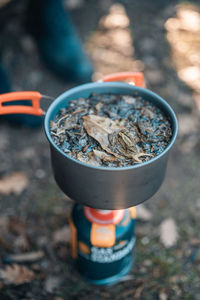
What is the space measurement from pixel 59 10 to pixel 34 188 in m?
1.73

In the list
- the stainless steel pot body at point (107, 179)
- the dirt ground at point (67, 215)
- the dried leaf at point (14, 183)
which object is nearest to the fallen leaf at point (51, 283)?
the dirt ground at point (67, 215)

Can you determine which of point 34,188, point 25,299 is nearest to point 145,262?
point 25,299

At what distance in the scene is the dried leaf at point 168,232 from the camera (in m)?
2.30

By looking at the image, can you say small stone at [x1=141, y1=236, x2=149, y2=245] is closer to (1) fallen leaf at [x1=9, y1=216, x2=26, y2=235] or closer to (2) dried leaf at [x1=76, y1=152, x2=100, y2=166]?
(1) fallen leaf at [x1=9, y1=216, x2=26, y2=235]

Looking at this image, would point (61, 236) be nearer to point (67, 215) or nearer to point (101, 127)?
point (67, 215)

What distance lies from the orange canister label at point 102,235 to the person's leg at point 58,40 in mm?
1901

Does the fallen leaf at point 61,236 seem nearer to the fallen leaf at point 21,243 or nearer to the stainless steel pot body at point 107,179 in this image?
the fallen leaf at point 21,243

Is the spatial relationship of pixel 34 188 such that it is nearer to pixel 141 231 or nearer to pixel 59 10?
pixel 141 231

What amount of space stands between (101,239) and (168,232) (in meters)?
0.71

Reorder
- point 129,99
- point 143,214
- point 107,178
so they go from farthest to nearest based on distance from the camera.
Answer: point 143,214 → point 129,99 → point 107,178

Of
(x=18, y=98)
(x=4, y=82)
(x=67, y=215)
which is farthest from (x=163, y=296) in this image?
(x=4, y=82)

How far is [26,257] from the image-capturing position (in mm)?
2197

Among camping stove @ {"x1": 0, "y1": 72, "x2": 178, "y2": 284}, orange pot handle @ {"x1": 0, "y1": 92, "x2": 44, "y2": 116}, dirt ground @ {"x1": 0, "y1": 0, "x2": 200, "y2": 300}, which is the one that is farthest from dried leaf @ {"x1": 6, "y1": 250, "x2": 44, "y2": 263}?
orange pot handle @ {"x1": 0, "y1": 92, "x2": 44, "y2": 116}

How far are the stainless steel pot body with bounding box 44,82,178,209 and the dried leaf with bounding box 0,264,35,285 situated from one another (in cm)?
91
